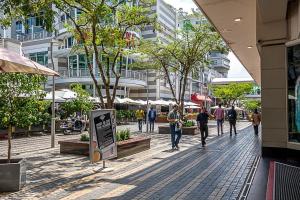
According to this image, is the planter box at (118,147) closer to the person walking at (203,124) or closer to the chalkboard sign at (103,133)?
the chalkboard sign at (103,133)

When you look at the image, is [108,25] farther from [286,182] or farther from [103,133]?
[286,182]

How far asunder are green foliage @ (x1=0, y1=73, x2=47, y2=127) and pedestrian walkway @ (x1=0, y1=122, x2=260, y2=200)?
1447mm

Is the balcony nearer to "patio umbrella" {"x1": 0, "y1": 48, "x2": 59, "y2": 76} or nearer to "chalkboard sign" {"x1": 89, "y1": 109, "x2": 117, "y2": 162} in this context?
"chalkboard sign" {"x1": 89, "y1": 109, "x2": 117, "y2": 162}

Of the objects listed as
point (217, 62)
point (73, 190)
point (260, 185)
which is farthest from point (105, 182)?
point (217, 62)

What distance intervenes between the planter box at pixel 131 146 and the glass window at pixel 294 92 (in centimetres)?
508

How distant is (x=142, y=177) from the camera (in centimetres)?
872

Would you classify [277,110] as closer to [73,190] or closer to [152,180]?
[152,180]

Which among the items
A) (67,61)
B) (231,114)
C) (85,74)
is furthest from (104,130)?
(67,61)

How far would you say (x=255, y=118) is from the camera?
2161 cm

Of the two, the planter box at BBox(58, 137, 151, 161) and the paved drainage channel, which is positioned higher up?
the planter box at BBox(58, 137, 151, 161)

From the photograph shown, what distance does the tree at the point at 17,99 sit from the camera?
770 cm

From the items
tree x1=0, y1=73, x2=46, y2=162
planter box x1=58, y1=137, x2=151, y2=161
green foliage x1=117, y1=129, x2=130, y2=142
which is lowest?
planter box x1=58, y1=137, x2=151, y2=161

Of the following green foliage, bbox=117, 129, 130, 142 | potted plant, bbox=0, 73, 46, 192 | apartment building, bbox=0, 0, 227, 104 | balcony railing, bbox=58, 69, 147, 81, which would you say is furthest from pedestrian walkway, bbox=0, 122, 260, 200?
balcony railing, bbox=58, 69, 147, 81

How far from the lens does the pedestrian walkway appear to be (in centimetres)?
716
